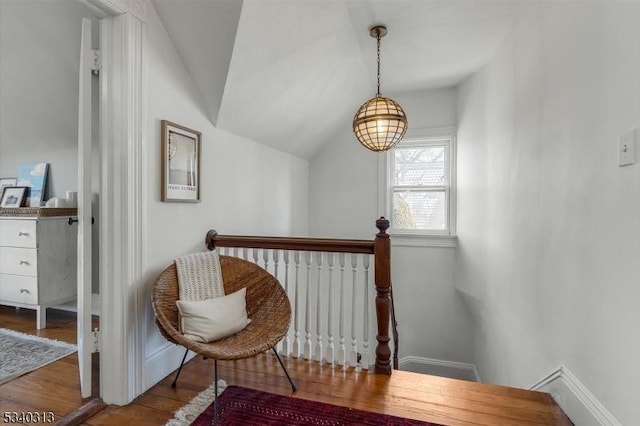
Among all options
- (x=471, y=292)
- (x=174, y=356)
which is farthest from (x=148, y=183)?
(x=471, y=292)

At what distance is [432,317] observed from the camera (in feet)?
12.9

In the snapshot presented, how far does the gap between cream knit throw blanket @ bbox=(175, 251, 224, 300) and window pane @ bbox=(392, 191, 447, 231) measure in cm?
272

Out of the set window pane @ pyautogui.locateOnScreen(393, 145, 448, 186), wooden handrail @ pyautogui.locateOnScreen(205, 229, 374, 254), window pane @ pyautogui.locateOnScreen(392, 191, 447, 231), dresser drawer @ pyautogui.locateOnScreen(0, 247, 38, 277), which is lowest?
dresser drawer @ pyautogui.locateOnScreen(0, 247, 38, 277)

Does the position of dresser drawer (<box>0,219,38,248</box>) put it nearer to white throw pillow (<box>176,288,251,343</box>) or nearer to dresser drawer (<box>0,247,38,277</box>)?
dresser drawer (<box>0,247,38,277</box>)

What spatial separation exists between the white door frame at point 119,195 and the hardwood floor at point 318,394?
189 millimetres

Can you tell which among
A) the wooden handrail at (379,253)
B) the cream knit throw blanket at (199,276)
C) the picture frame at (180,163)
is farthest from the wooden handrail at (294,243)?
the picture frame at (180,163)

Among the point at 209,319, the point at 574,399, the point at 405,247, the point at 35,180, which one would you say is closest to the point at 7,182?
the point at 35,180

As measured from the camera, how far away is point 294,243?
6.86ft

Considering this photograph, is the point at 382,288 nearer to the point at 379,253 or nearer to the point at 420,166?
the point at 379,253

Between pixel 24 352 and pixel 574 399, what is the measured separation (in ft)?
11.2

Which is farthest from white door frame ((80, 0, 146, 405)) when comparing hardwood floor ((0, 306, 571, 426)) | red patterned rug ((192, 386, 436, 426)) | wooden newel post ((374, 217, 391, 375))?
wooden newel post ((374, 217, 391, 375))

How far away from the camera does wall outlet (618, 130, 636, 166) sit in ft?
3.94

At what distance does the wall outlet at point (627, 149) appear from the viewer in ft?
3.94

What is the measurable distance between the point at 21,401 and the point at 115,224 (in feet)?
3.45
